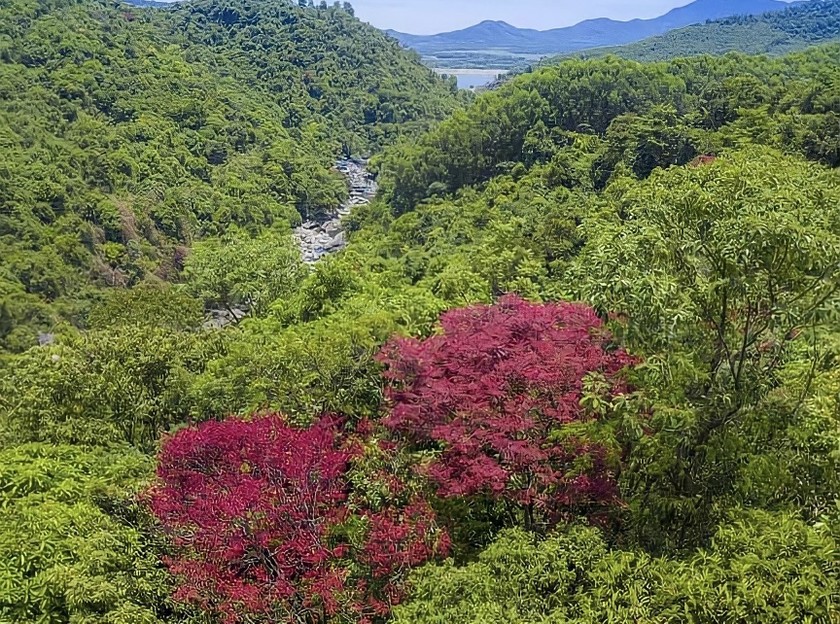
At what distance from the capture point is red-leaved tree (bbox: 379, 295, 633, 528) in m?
6.54

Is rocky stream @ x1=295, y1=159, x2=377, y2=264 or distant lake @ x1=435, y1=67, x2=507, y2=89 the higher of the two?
distant lake @ x1=435, y1=67, x2=507, y2=89

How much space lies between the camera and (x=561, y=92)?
35.9 meters

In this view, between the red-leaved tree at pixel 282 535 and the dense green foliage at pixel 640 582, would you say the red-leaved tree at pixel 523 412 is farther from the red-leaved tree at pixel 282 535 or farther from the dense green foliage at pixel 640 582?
the dense green foliage at pixel 640 582

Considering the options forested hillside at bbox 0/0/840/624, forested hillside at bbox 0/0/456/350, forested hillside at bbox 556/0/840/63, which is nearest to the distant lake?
forested hillside at bbox 556/0/840/63

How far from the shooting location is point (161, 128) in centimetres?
4644

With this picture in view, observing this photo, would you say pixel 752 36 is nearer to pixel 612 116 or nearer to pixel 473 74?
pixel 473 74

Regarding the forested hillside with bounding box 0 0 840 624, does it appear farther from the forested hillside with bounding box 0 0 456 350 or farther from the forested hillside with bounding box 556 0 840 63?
the forested hillside with bounding box 556 0 840 63

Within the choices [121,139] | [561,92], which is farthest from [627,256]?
[121,139]

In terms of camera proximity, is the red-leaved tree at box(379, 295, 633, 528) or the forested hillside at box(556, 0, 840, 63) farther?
the forested hillside at box(556, 0, 840, 63)

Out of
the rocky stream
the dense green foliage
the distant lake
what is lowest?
the rocky stream

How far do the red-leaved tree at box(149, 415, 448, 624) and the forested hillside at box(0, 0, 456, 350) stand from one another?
70.9 feet

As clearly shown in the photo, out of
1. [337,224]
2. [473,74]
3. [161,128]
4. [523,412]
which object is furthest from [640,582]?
[473,74]

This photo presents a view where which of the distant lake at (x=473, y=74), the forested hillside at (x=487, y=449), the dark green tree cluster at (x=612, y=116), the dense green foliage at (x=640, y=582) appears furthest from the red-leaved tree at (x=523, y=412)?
the distant lake at (x=473, y=74)

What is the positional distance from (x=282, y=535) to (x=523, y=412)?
8.57 feet
